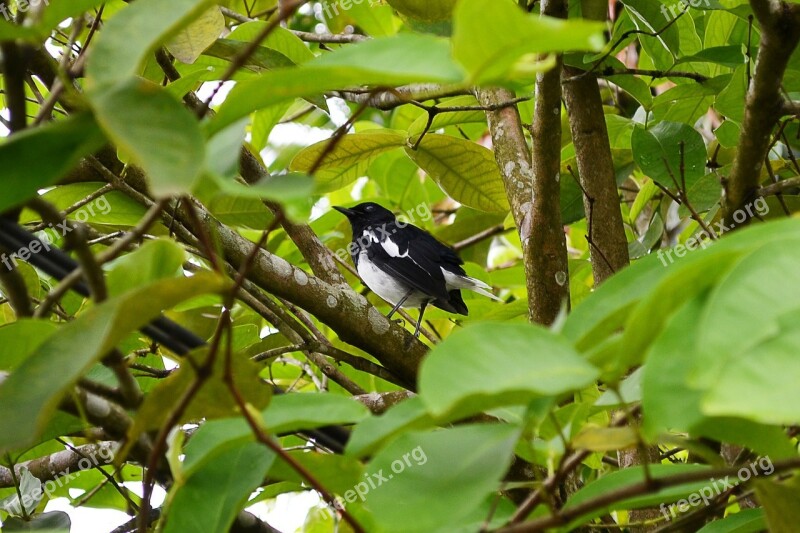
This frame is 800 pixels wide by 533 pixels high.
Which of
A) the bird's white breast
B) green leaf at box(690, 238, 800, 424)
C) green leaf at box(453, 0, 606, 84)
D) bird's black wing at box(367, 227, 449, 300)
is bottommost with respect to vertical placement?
the bird's white breast

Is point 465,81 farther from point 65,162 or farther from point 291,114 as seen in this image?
point 291,114

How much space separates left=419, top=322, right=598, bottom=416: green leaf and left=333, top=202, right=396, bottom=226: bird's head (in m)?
3.56

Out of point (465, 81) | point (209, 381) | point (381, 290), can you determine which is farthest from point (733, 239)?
point (381, 290)

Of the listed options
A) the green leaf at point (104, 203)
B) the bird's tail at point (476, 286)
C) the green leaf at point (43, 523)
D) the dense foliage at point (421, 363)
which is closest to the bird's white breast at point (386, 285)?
the bird's tail at point (476, 286)

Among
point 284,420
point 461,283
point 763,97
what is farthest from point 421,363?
point 461,283

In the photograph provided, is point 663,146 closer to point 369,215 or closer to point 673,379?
point 673,379

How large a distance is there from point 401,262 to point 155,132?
381cm

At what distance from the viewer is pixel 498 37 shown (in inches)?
28.9

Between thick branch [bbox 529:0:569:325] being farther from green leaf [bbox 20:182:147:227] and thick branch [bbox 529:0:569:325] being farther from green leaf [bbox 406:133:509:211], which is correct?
green leaf [bbox 20:182:147:227]

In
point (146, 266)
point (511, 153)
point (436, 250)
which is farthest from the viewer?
point (436, 250)

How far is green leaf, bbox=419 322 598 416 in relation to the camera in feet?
2.22

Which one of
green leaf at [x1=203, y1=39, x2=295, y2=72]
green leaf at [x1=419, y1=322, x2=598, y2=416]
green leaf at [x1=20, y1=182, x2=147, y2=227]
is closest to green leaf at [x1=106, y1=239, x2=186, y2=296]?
green leaf at [x1=419, y1=322, x2=598, y2=416]

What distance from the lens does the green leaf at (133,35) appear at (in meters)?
0.79

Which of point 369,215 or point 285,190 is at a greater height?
point 285,190
